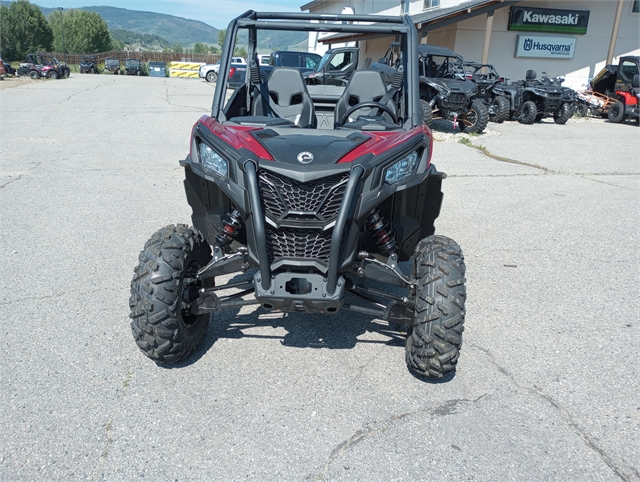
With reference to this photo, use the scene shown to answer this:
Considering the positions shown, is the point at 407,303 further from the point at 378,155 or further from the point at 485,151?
the point at 485,151

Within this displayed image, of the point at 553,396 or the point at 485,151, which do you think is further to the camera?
the point at 485,151

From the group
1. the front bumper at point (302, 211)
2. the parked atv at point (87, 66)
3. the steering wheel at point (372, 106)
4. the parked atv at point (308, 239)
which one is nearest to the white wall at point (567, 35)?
the steering wheel at point (372, 106)

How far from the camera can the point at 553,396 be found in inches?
119

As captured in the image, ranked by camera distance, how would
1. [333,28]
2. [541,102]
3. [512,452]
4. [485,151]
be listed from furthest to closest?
[541,102] < [485,151] < [333,28] < [512,452]

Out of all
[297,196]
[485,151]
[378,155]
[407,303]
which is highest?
[378,155]

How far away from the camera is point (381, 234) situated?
123 inches

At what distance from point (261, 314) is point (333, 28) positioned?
2.02m

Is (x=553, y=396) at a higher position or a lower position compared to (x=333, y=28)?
lower

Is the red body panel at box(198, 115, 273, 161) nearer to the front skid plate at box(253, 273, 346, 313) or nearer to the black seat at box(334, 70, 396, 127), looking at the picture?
the front skid plate at box(253, 273, 346, 313)

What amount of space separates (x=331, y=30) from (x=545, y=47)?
21.6 meters

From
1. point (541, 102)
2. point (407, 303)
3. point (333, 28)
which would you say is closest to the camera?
point (407, 303)

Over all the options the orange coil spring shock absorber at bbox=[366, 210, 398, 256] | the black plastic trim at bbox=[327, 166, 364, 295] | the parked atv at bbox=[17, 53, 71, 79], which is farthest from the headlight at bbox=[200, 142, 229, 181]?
the parked atv at bbox=[17, 53, 71, 79]

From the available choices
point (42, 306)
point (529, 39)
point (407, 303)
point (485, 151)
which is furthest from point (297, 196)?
point (529, 39)

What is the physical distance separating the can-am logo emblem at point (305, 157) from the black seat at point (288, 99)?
5.17ft
